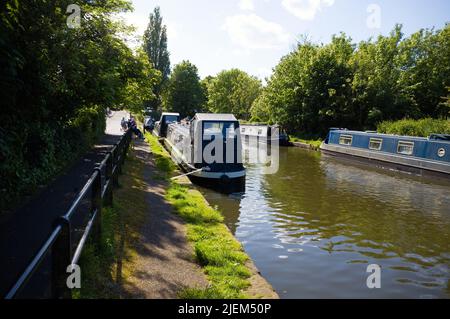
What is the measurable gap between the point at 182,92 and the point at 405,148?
47.4 metres

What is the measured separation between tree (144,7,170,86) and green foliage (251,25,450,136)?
113 feet

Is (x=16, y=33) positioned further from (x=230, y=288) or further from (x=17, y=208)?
(x=230, y=288)

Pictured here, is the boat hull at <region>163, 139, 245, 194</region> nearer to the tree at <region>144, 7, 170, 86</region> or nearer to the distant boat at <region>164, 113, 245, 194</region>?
the distant boat at <region>164, 113, 245, 194</region>

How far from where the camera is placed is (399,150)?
63.1 ft

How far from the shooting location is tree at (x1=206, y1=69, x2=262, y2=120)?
2411 inches

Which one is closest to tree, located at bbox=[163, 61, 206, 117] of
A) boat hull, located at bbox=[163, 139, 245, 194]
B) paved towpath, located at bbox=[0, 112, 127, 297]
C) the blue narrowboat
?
the blue narrowboat

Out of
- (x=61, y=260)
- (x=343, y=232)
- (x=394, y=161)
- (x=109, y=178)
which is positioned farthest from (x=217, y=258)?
(x=394, y=161)

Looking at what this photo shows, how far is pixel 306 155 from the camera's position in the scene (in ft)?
81.8

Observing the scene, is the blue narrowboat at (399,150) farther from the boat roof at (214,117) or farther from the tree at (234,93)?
the tree at (234,93)

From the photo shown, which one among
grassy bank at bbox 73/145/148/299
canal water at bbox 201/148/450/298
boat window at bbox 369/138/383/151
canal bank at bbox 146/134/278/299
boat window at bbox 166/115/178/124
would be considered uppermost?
boat window at bbox 166/115/178/124

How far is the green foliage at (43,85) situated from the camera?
547 centimetres

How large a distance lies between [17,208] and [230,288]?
167 inches

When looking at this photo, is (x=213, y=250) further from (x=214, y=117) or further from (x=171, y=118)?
(x=171, y=118)

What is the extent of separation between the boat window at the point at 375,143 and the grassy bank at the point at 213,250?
14.4m
